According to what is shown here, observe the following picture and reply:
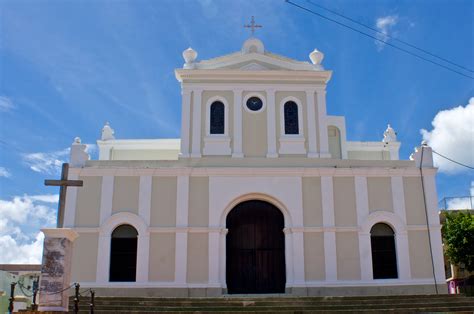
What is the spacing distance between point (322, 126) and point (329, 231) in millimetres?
4113

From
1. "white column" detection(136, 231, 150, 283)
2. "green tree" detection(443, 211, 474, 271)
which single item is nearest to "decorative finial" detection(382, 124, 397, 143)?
"green tree" detection(443, 211, 474, 271)

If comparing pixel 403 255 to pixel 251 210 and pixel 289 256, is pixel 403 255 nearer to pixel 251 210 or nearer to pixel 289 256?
pixel 289 256

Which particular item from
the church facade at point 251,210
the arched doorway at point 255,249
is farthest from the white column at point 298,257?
the arched doorway at point 255,249

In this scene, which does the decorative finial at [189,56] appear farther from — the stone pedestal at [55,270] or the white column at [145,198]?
the stone pedestal at [55,270]

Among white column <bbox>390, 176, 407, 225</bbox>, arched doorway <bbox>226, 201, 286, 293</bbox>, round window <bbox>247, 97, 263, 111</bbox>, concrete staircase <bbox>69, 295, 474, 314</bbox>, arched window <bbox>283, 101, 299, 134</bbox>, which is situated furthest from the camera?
round window <bbox>247, 97, 263, 111</bbox>

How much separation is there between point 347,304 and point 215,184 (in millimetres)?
6713

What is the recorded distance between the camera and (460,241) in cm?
2702

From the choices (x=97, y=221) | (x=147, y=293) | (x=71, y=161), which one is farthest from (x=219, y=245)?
(x=71, y=161)

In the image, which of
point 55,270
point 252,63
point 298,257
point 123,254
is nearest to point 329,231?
point 298,257

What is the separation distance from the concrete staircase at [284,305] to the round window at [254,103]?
8.05 meters

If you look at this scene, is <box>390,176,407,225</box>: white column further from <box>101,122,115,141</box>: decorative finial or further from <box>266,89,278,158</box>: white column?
<box>101,122,115,141</box>: decorative finial

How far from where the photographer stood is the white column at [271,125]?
2212 centimetres

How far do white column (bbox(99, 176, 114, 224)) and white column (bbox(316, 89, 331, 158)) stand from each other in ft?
25.7

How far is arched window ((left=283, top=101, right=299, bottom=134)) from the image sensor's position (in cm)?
2264
